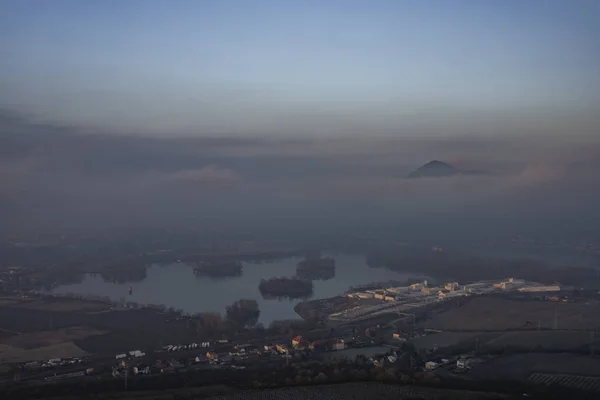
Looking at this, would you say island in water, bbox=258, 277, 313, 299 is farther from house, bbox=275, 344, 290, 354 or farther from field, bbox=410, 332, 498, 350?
house, bbox=275, 344, 290, 354

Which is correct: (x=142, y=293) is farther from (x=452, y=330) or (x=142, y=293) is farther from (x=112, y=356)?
(x=452, y=330)

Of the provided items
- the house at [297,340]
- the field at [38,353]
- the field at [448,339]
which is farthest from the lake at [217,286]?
the field at [38,353]

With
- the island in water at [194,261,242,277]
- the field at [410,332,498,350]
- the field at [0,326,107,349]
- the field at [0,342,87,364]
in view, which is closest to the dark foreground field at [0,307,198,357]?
the field at [0,326,107,349]

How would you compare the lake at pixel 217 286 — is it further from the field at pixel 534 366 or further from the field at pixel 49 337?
the field at pixel 534 366

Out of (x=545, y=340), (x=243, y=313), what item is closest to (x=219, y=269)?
(x=243, y=313)

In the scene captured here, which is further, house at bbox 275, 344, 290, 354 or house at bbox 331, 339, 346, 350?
house at bbox 331, 339, 346, 350

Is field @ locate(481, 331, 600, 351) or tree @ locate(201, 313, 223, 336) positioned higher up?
field @ locate(481, 331, 600, 351)

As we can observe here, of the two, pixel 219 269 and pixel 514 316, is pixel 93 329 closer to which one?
pixel 514 316
